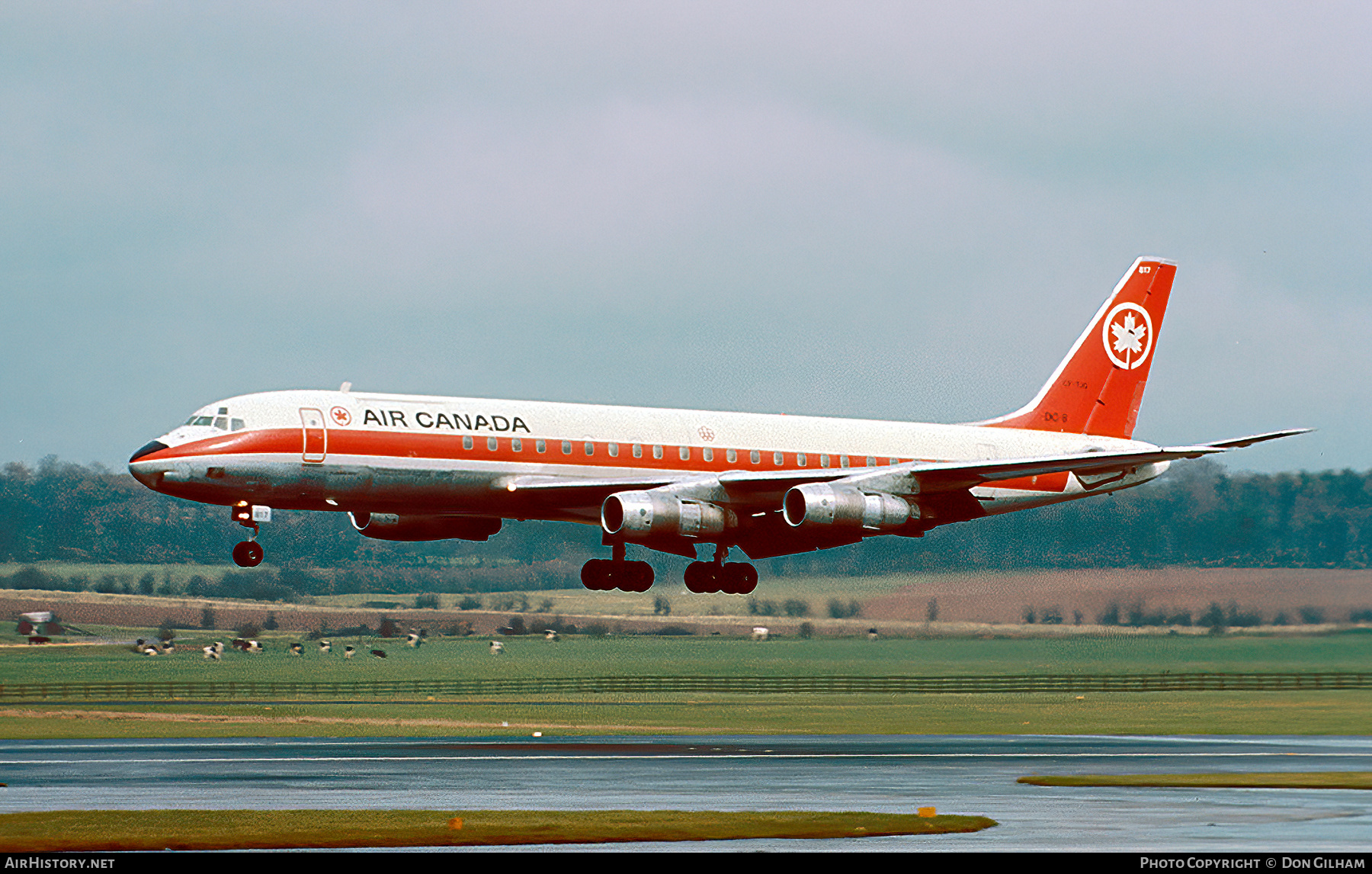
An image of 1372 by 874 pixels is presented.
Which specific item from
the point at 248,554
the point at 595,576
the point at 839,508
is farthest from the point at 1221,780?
the point at 248,554

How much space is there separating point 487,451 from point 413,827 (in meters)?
12.3

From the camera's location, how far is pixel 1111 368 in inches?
2549

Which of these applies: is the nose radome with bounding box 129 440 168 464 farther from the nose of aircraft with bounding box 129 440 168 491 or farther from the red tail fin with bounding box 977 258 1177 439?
the red tail fin with bounding box 977 258 1177 439

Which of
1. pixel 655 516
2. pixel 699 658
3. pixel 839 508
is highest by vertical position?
pixel 839 508

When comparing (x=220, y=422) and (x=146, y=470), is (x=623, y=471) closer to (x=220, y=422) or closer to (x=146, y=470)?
(x=220, y=422)

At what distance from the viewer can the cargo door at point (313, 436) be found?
48.3 m

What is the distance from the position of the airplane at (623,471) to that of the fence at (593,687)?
49.0m

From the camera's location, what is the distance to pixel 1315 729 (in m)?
85.4

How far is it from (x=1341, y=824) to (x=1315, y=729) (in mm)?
46165

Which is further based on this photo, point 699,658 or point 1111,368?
point 699,658

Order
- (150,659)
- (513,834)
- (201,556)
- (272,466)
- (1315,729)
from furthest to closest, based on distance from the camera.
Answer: (150,659)
(201,556)
(1315,729)
(272,466)
(513,834)

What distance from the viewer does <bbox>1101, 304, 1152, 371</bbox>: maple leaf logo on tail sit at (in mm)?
65062

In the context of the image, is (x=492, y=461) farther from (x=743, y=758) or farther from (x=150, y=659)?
(x=150, y=659)

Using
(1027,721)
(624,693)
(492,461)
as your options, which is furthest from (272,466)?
(624,693)
